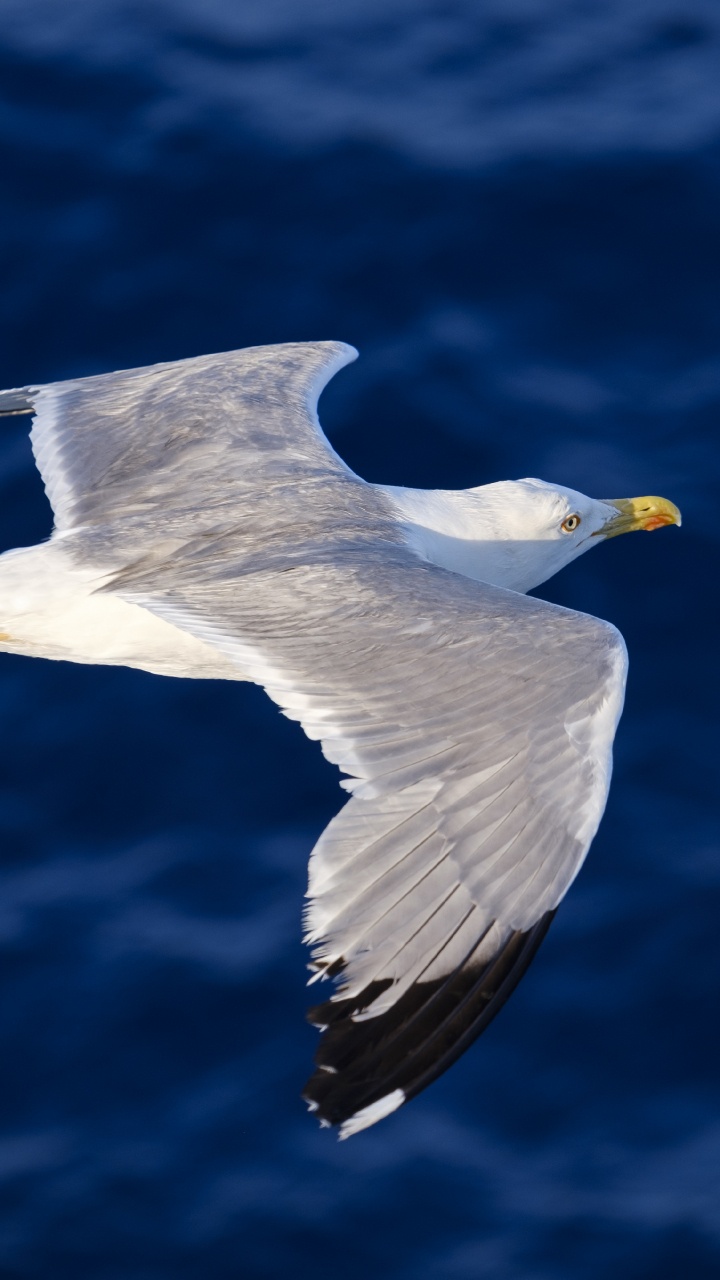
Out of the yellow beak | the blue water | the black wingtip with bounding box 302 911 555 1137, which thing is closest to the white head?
the yellow beak

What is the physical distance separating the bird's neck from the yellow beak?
0.37m

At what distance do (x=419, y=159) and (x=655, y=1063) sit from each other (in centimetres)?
643

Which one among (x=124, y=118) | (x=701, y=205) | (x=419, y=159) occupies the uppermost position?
(x=124, y=118)

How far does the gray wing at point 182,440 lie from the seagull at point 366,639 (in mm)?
17

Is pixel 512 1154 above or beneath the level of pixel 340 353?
beneath

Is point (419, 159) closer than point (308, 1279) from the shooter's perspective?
No

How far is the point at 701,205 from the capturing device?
11789 millimetres

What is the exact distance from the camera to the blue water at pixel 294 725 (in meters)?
7.61

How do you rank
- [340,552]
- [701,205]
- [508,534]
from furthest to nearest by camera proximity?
[701,205]
[508,534]
[340,552]

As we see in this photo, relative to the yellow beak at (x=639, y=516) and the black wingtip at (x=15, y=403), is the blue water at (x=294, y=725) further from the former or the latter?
the black wingtip at (x=15, y=403)

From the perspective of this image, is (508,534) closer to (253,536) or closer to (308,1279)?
(253,536)

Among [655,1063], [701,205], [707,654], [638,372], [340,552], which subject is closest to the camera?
[340,552]

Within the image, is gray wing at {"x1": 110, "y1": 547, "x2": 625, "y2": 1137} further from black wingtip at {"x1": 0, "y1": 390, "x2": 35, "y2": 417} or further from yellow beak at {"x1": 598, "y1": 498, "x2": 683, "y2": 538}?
black wingtip at {"x1": 0, "y1": 390, "x2": 35, "y2": 417}

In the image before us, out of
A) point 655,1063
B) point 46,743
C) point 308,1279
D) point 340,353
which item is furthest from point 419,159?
point 308,1279
